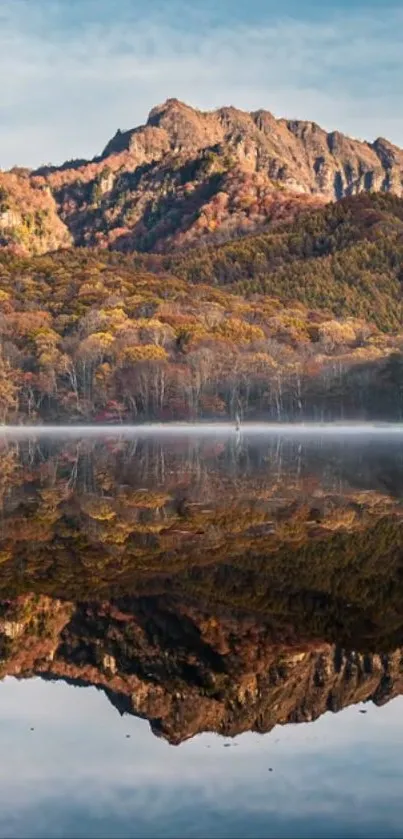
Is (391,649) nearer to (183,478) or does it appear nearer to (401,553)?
(401,553)

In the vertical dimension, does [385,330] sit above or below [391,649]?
above

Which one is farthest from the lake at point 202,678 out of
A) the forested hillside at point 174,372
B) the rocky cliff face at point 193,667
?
the forested hillside at point 174,372

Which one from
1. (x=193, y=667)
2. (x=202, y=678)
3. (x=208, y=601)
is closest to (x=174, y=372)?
(x=208, y=601)

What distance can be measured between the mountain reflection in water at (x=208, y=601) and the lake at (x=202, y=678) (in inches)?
1.5

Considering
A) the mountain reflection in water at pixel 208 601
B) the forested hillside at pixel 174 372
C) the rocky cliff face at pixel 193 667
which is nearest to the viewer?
the rocky cliff face at pixel 193 667

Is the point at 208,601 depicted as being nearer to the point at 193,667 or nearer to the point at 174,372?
the point at 193,667

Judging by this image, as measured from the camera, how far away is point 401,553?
19.1 m

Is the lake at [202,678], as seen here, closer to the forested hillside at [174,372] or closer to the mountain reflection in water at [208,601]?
the mountain reflection in water at [208,601]

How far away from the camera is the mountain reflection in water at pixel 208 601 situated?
10.8 meters

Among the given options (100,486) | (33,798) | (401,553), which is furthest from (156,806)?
(100,486)

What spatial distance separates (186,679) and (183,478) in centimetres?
2689

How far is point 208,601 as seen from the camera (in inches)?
577

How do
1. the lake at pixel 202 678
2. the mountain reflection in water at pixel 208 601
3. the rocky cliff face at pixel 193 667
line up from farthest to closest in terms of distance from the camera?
the mountain reflection in water at pixel 208 601, the rocky cliff face at pixel 193 667, the lake at pixel 202 678

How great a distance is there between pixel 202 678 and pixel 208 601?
11.6ft
